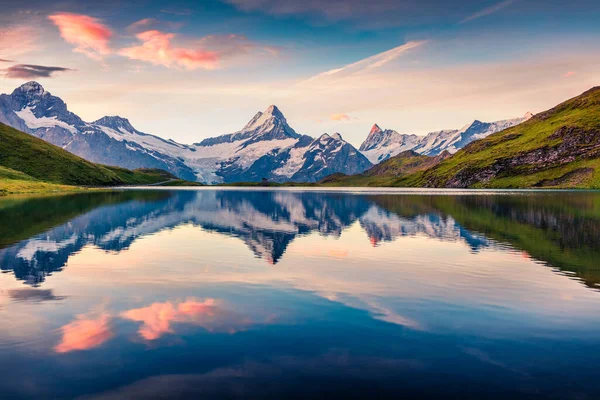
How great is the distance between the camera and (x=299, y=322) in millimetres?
23578

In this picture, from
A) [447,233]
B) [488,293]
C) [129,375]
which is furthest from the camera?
[447,233]

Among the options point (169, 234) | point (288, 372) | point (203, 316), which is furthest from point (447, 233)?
point (288, 372)

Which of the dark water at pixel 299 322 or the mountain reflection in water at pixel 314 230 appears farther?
the mountain reflection in water at pixel 314 230

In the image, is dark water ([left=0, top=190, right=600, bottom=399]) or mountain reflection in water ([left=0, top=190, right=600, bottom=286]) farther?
mountain reflection in water ([left=0, top=190, right=600, bottom=286])

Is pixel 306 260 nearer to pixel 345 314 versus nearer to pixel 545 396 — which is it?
pixel 345 314

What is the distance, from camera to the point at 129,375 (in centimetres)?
1694

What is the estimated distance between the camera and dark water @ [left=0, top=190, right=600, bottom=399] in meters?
16.5

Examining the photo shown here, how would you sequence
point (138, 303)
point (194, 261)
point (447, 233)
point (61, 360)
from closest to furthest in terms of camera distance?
point (61, 360), point (138, 303), point (194, 261), point (447, 233)

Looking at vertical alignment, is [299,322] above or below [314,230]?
above

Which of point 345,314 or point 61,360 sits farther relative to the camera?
point 345,314

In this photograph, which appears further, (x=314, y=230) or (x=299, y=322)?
(x=314, y=230)

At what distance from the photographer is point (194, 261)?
141ft

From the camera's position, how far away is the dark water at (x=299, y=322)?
16.5m

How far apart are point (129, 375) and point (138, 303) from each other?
10.6 meters
